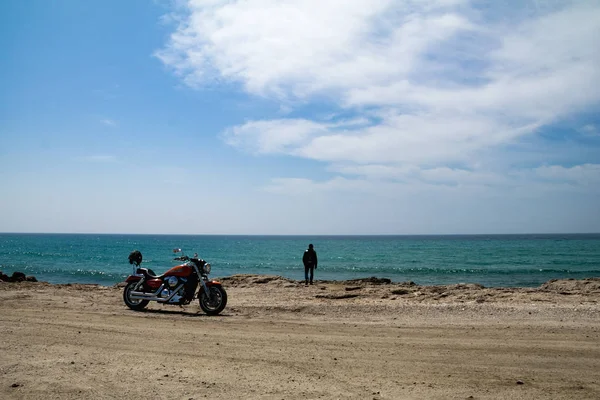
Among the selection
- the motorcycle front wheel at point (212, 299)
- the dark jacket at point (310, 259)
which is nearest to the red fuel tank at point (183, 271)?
the motorcycle front wheel at point (212, 299)

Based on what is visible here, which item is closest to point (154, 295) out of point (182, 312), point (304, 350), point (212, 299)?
point (182, 312)

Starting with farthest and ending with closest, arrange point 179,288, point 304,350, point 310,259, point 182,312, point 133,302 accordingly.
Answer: point 310,259 < point 133,302 < point 179,288 < point 182,312 < point 304,350

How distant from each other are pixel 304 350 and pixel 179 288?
584cm

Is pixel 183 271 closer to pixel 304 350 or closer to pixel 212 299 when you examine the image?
pixel 212 299

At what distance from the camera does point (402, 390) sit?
5691 mm

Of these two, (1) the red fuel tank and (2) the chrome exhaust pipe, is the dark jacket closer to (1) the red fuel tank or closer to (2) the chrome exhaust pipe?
(1) the red fuel tank

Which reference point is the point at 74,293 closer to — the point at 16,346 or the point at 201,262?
the point at 201,262

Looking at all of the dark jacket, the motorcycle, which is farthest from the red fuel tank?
the dark jacket

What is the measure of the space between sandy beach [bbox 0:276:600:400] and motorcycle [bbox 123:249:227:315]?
13.2 inches

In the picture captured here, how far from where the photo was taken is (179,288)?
41.3 feet

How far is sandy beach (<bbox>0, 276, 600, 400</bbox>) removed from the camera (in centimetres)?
576

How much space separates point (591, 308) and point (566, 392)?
25.5 ft

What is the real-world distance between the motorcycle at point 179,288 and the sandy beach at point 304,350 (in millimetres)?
335

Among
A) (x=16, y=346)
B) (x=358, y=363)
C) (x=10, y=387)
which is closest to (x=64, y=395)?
(x=10, y=387)
